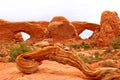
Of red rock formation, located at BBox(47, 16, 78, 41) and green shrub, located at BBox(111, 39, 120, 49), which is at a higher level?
red rock formation, located at BBox(47, 16, 78, 41)

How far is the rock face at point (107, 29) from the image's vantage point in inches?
1256

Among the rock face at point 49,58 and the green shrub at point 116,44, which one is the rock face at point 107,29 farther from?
the rock face at point 49,58

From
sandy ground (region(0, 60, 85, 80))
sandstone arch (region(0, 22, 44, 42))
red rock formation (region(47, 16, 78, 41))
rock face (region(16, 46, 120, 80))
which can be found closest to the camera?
sandy ground (region(0, 60, 85, 80))

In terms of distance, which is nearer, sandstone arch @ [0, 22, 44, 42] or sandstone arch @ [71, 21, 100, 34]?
sandstone arch @ [0, 22, 44, 42]

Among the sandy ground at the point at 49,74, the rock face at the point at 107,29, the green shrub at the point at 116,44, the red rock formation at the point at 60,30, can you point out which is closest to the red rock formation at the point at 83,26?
the red rock formation at the point at 60,30

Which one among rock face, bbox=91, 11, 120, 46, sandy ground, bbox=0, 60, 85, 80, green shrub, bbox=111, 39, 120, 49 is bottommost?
sandy ground, bbox=0, 60, 85, 80

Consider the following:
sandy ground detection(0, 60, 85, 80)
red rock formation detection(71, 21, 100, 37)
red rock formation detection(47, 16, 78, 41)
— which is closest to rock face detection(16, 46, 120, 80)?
sandy ground detection(0, 60, 85, 80)

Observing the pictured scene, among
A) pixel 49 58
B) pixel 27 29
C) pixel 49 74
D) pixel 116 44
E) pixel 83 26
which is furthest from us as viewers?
pixel 83 26

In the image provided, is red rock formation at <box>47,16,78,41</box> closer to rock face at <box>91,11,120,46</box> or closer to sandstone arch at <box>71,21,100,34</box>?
sandstone arch at <box>71,21,100,34</box>

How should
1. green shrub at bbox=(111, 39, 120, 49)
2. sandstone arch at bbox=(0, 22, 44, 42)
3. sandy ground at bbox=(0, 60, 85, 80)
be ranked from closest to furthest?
sandy ground at bbox=(0, 60, 85, 80) → green shrub at bbox=(111, 39, 120, 49) → sandstone arch at bbox=(0, 22, 44, 42)

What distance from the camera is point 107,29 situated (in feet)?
105

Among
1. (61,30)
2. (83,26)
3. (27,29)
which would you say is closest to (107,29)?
(61,30)

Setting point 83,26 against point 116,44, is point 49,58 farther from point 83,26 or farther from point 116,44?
point 83,26

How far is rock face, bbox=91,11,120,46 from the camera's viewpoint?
31891 mm
